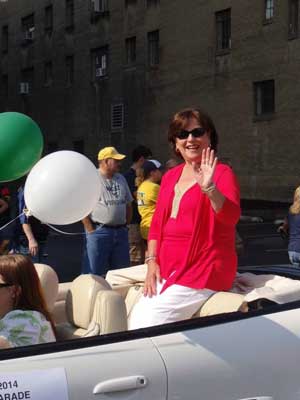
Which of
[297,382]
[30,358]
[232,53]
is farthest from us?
[232,53]

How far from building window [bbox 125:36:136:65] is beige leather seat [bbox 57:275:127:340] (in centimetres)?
2435

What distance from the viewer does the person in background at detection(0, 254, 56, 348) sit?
2.74 m

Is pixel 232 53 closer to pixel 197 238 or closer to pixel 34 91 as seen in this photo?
pixel 34 91

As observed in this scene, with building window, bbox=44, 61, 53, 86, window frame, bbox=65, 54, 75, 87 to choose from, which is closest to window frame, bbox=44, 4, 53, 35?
building window, bbox=44, 61, 53, 86

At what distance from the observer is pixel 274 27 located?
20562 millimetres

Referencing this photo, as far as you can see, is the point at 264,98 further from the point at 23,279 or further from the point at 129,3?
the point at 23,279

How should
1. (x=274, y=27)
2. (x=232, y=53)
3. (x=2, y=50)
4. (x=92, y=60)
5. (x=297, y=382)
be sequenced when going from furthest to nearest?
1. (x=2, y=50)
2. (x=92, y=60)
3. (x=232, y=53)
4. (x=274, y=27)
5. (x=297, y=382)

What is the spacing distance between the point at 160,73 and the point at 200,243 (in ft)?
75.1

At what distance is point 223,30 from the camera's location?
22.8 m

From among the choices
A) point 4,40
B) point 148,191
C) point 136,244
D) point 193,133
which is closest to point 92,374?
point 193,133

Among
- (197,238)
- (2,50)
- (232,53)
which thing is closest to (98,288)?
(197,238)

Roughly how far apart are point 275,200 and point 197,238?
711 inches

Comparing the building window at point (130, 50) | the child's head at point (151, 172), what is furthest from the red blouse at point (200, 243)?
the building window at point (130, 50)

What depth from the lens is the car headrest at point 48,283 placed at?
3.41 m
